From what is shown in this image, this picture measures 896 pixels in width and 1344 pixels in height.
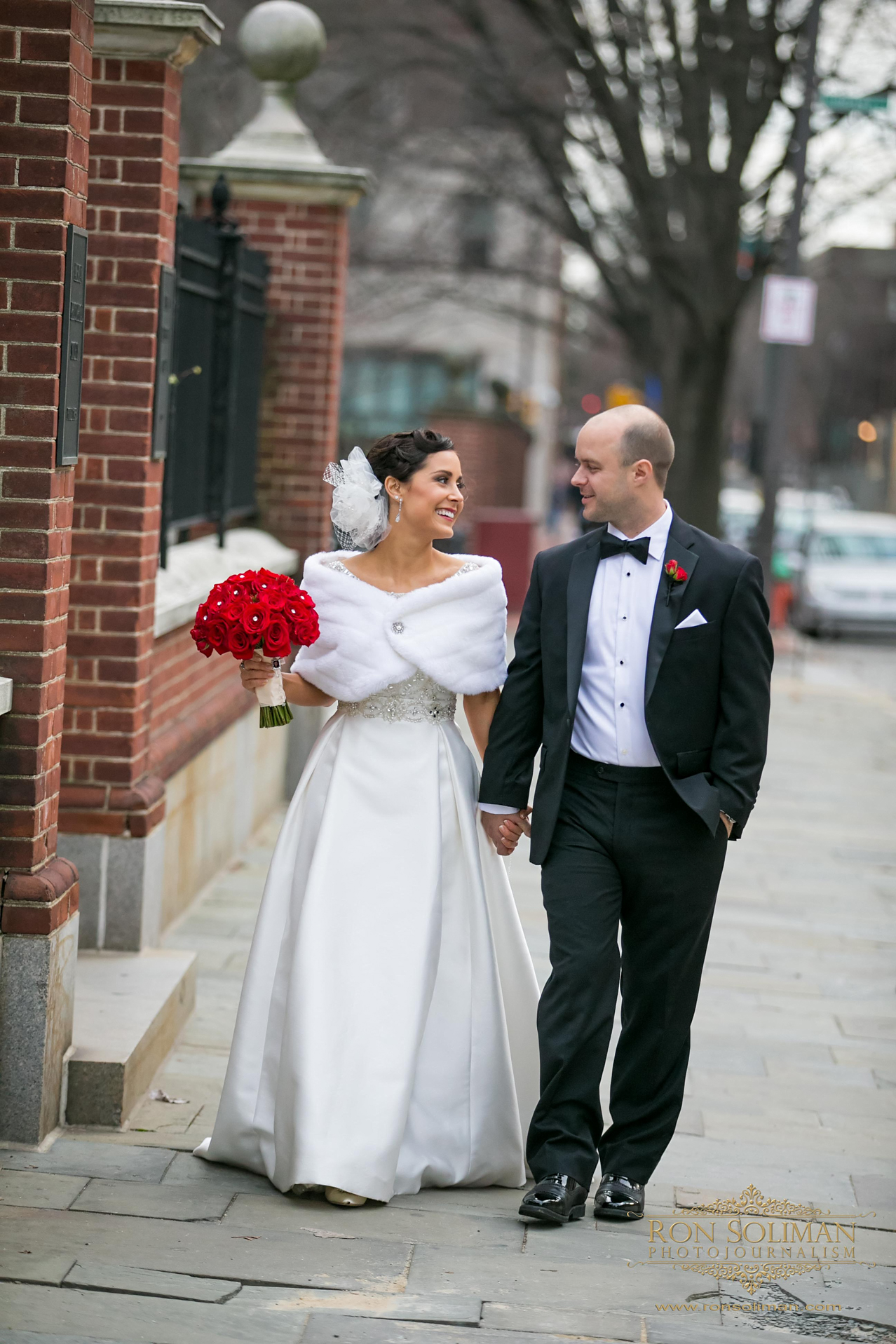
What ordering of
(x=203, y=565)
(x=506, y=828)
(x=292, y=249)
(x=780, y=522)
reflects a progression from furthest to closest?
(x=780, y=522) → (x=292, y=249) → (x=203, y=565) → (x=506, y=828)

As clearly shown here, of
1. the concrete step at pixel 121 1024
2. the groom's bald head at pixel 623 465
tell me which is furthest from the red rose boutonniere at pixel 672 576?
the concrete step at pixel 121 1024

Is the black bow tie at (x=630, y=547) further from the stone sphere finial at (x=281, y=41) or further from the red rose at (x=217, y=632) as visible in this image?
the stone sphere finial at (x=281, y=41)

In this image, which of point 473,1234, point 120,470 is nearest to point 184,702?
point 120,470

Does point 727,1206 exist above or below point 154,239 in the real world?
below

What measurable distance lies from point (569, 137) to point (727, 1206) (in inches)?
641

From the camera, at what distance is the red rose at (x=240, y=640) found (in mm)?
4070

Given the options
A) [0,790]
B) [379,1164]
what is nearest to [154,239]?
[0,790]

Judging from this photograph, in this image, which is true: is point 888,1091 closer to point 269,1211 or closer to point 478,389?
point 269,1211

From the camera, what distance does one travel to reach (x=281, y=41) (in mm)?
8922

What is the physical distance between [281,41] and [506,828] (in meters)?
6.03

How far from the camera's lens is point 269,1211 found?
13.5 ft

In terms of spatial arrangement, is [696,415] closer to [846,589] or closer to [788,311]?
[788,311]

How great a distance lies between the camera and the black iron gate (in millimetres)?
6836

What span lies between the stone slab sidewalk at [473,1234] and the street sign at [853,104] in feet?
32.3
